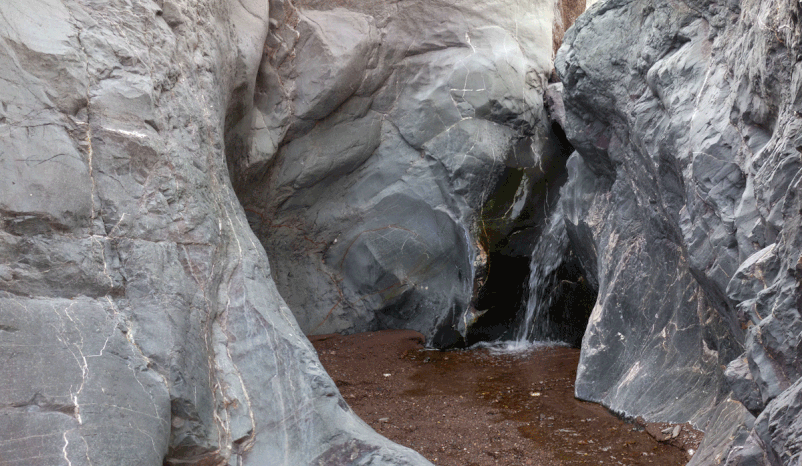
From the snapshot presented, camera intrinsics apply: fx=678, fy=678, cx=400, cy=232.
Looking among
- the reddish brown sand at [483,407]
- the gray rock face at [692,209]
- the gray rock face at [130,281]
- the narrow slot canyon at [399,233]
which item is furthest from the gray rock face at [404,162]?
the gray rock face at [130,281]

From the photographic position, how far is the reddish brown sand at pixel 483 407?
14.1 ft

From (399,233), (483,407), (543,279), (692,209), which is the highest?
(692,209)

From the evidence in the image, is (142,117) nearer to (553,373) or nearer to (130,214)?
(130,214)

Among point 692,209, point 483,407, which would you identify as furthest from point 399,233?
point 692,209

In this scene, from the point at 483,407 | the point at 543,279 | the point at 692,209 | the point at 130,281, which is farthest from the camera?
the point at 543,279

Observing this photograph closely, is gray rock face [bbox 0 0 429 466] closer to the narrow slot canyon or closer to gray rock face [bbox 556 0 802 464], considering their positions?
the narrow slot canyon

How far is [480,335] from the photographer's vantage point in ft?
23.1

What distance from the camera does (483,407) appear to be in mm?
5211

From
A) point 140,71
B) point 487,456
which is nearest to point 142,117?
point 140,71

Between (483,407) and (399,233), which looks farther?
(399,233)

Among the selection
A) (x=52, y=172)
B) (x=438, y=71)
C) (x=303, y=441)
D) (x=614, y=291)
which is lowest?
(x=303, y=441)

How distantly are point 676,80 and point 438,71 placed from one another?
3.18 metres

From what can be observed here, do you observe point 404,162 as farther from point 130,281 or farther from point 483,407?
point 130,281

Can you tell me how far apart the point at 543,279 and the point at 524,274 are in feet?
0.66
